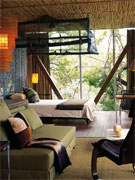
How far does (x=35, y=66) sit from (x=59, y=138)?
235 inches

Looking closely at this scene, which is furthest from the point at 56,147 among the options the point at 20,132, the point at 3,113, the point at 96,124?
the point at 96,124

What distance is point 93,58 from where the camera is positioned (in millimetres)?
10484

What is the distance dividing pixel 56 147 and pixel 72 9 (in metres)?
3.83

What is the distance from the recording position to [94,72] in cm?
1045

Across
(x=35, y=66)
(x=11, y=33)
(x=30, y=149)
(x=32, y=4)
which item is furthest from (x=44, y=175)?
(x=35, y=66)

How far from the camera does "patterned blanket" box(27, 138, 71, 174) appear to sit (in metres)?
3.39

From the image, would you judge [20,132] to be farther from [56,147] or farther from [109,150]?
[109,150]

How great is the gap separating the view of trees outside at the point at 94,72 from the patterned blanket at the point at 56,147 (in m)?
6.62

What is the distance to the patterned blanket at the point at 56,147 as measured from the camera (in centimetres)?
339

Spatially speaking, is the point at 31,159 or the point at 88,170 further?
the point at 88,170

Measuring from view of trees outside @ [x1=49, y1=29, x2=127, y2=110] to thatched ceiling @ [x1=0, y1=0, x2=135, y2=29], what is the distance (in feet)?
8.63

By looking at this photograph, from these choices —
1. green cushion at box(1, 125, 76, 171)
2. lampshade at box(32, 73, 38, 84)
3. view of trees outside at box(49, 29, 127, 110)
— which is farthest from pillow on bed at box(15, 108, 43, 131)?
view of trees outside at box(49, 29, 127, 110)

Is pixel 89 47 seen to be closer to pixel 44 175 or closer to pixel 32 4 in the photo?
pixel 32 4

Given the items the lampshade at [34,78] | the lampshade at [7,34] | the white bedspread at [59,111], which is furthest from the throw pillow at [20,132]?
the lampshade at [34,78]
